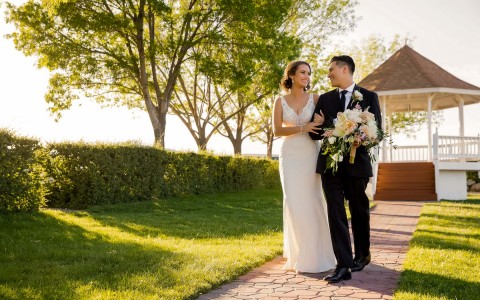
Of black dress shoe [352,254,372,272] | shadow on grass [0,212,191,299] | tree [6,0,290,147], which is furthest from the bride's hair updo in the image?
tree [6,0,290,147]

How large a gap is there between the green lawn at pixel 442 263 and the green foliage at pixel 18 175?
303 inches

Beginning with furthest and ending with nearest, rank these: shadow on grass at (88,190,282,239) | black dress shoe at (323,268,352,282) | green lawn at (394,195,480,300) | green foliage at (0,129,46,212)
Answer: green foliage at (0,129,46,212) → shadow on grass at (88,190,282,239) → black dress shoe at (323,268,352,282) → green lawn at (394,195,480,300)

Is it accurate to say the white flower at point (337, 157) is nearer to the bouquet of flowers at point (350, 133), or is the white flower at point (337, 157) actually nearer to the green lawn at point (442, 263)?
the bouquet of flowers at point (350, 133)

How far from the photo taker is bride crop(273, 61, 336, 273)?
6312 mm

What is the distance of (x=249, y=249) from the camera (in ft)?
25.4

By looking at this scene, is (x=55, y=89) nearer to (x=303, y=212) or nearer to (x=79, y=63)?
(x=79, y=63)

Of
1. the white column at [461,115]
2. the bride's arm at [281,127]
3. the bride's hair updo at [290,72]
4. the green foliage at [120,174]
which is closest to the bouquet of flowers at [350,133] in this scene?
the bride's arm at [281,127]

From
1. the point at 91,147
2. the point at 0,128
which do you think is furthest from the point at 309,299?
the point at 91,147

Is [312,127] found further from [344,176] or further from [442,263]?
[442,263]

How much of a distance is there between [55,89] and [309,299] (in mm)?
21726

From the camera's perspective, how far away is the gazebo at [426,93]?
21641 millimetres

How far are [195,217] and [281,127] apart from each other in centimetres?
670

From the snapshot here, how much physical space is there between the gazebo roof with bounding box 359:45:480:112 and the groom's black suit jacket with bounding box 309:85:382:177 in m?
16.8

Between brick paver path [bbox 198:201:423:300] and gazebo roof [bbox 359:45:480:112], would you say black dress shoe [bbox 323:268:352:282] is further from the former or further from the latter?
gazebo roof [bbox 359:45:480:112]
